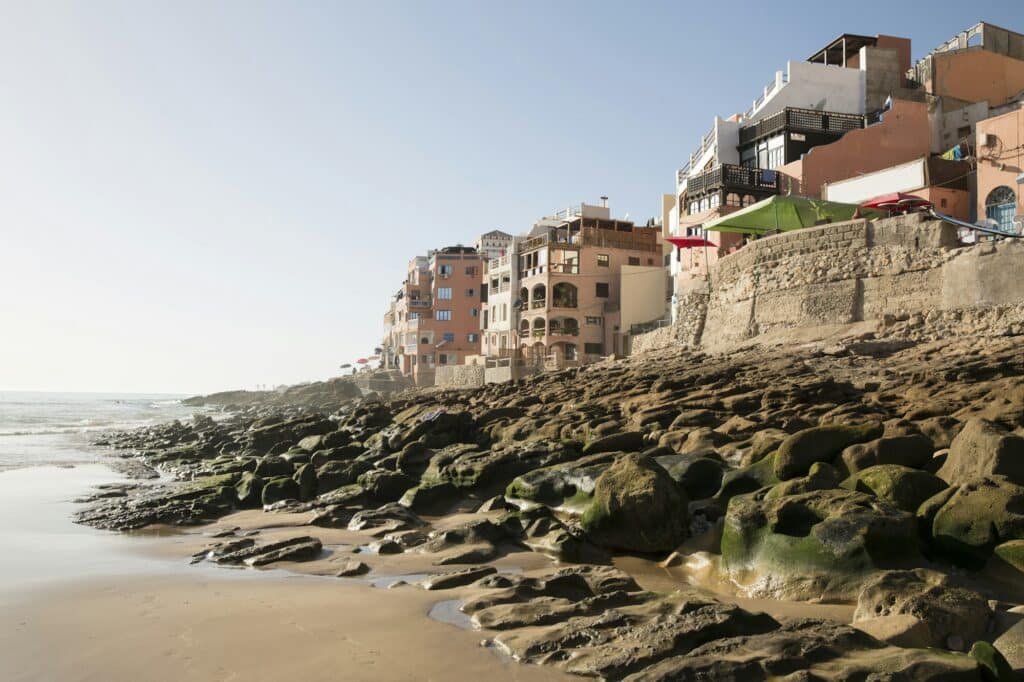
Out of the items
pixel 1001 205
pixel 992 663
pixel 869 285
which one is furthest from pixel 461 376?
pixel 992 663

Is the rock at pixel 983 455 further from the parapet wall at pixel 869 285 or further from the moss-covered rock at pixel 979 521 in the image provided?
the parapet wall at pixel 869 285

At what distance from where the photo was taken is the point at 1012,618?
627cm

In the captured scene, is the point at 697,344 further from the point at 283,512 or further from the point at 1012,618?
the point at 1012,618

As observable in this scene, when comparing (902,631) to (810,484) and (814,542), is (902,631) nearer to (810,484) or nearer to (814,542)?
(814,542)

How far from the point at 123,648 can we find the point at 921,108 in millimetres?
42674

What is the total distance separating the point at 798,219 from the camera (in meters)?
30.4

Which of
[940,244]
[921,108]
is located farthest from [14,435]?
[921,108]

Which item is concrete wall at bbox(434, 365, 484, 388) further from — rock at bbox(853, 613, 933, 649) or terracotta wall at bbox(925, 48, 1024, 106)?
rock at bbox(853, 613, 933, 649)

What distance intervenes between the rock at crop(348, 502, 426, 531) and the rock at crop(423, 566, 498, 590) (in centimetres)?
340

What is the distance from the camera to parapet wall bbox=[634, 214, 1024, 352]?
20734mm

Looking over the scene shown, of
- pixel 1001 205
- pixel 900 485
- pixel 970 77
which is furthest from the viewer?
pixel 970 77

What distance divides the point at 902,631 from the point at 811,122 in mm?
38161

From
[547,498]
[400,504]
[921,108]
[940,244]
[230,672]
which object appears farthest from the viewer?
[921,108]

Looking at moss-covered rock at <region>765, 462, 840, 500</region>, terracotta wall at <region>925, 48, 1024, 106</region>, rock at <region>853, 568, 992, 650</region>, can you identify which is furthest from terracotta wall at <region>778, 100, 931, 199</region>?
rock at <region>853, 568, 992, 650</region>
